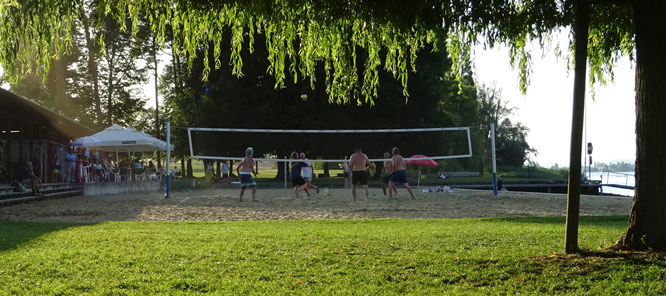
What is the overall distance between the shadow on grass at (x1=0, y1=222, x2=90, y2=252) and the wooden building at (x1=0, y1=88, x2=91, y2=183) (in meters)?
12.7

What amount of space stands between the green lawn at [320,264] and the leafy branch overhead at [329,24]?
6.47 ft

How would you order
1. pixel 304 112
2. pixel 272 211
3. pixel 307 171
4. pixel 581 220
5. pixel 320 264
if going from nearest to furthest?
pixel 320 264, pixel 581 220, pixel 272 211, pixel 307 171, pixel 304 112

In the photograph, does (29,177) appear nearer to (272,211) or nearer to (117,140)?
(117,140)

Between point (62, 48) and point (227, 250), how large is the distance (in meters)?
2.92

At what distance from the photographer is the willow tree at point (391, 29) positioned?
20.8ft

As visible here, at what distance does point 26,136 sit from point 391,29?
26704 mm

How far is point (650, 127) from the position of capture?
20.7 feet

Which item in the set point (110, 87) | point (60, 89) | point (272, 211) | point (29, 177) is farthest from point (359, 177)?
point (110, 87)

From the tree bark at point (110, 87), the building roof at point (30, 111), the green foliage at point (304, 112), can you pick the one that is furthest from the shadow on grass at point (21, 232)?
the tree bark at point (110, 87)

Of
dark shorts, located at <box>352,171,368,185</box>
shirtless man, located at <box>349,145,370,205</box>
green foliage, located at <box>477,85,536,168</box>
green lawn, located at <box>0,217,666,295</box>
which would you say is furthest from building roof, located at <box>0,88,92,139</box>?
green foliage, located at <box>477,85,536,168</box>

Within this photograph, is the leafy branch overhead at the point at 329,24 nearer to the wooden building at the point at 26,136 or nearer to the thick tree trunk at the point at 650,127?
the thick tree trunk at the point at 650,127

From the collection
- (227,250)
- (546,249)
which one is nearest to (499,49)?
(546,249)

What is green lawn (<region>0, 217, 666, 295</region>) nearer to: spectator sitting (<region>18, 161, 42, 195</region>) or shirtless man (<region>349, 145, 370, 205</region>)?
shirtless man (<region>349, 145, 370, 205</region>)

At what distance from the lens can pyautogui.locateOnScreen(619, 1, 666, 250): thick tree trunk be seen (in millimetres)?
6258
